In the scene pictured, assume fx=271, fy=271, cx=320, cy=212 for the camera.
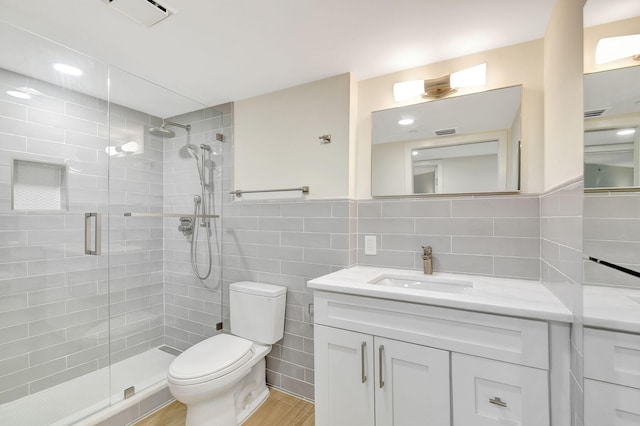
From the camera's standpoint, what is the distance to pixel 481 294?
123cm

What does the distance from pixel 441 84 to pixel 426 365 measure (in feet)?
5.07

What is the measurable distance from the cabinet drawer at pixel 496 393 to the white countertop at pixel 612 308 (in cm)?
32

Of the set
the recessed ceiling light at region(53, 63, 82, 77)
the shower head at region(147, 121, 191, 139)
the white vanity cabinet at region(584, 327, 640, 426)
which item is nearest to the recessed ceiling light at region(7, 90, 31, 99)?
the recessed ceiling light at region(53, 63, 82, 77)

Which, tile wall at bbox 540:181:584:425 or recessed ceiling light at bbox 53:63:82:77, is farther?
recessed ceiling light at bbox 53:63:82:77

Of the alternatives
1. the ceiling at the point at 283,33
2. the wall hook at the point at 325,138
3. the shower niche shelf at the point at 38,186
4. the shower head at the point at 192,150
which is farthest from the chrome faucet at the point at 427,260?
the shower niche shelf at the point at 38,186

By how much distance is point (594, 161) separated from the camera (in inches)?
33.6

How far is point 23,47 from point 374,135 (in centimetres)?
202

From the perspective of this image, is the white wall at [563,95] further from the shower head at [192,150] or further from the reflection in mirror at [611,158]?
the shower head at [192,150]

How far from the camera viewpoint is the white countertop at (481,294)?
104cm

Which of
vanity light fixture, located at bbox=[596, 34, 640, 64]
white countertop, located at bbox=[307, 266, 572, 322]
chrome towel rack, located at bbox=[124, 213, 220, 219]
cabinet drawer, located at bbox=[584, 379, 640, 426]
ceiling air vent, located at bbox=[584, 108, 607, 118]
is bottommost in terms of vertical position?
cabinet drawer, located at bbox=[584, 379, 640, 426]

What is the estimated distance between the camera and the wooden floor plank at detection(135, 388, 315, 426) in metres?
1.71

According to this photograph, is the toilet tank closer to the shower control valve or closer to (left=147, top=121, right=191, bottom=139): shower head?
the shower control valve

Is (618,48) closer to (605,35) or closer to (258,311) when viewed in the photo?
(605,35)

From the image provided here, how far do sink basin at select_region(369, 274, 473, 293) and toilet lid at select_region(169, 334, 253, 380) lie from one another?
0.93 metres
